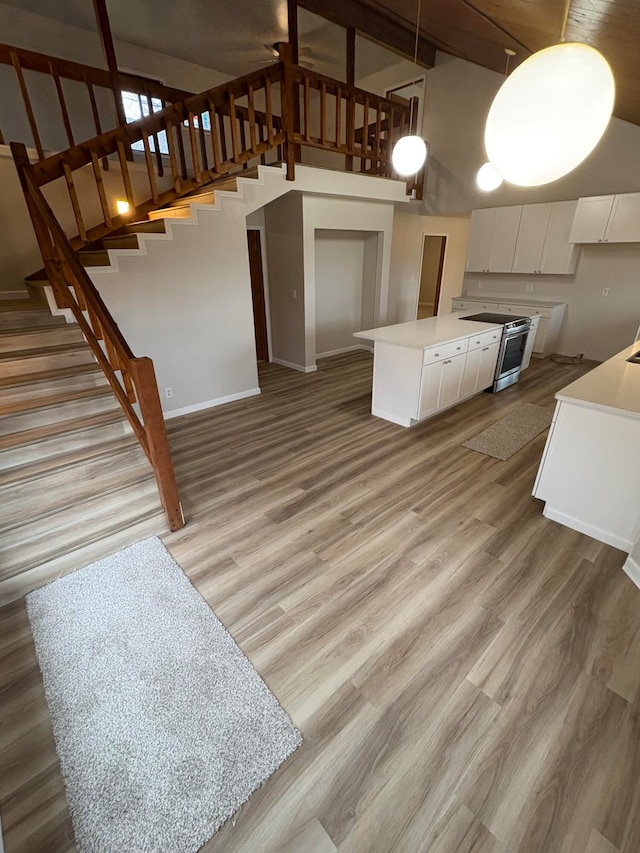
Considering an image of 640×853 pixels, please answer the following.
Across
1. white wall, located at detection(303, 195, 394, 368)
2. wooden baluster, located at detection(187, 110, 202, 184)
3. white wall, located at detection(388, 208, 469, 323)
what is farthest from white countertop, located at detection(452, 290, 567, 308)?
wooden baluster, located at detection(187, 110, 202, 184)

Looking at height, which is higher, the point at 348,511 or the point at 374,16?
the point at 374,16

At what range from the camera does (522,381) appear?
539cm

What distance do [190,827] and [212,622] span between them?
792 millimetres

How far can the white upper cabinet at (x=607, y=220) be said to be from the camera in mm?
5066

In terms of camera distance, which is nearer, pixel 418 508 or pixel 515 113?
pixel 515 113

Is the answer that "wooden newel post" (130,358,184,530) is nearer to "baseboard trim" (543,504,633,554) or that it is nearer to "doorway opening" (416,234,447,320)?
"baseboard trim" (543,504,633,554)

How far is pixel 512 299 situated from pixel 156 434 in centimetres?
643

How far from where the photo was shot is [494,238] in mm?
6391

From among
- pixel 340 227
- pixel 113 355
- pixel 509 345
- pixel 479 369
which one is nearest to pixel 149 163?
pixel 113 355

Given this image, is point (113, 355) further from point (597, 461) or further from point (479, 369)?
point (479, 369)

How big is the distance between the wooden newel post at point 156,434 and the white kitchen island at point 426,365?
2313 millimetres

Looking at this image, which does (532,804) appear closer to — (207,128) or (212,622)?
(212,622)

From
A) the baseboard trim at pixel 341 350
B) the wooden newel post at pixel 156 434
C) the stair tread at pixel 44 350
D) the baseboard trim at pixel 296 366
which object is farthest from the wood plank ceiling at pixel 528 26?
the baseboard trim at pixel 341 350

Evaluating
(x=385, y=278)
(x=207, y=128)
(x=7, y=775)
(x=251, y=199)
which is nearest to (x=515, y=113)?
(x=7, y=775)
